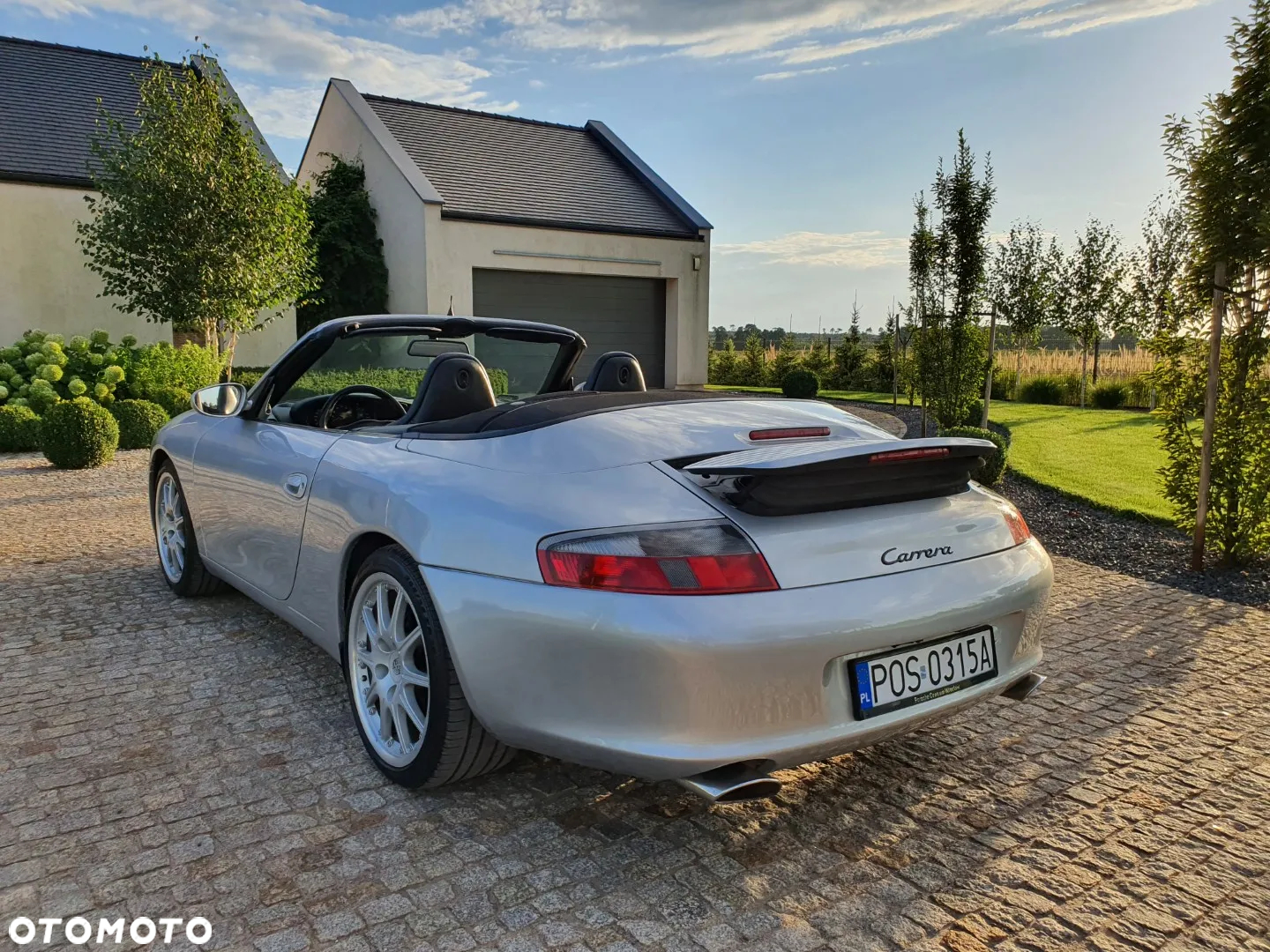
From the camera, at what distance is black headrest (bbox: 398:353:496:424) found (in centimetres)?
300

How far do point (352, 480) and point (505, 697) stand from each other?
1015 millimetres

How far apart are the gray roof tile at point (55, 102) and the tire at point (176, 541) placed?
44.5 ft

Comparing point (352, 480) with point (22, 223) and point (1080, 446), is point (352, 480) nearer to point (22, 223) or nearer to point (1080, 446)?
point (1080, 446)

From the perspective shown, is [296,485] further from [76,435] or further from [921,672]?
[76,435]

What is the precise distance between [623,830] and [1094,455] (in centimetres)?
1133

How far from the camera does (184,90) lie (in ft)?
41.7

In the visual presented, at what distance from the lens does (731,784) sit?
6.61ft

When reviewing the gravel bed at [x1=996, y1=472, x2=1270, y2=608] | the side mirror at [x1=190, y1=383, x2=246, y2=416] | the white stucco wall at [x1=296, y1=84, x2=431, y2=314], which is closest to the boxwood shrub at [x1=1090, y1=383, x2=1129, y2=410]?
the gravel bed at [x1=996, y1=472, x2=1270, y2=608]

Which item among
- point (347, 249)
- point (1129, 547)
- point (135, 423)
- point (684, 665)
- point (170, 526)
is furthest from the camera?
point (347, 249)

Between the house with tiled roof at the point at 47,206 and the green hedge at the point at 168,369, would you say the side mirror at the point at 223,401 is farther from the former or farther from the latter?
the house with tiled roof at the point at 47,206

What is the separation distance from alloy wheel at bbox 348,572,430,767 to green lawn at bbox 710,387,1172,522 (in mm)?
6068

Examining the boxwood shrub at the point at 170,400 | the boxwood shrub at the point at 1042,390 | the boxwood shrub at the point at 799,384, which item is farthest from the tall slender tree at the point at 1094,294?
the boxwood shrub at the point at 170,400

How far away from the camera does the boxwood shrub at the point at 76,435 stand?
9445 millimetres

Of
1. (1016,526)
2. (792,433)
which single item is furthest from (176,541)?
(1016,526)
